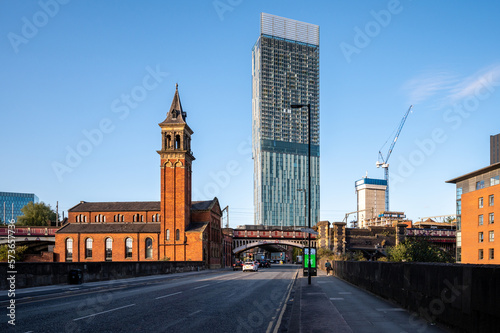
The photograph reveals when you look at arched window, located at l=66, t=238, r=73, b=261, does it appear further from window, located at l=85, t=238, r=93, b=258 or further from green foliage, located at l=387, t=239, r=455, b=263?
green foliage, located at l=387, t=239, r=455, b=263

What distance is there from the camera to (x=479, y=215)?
65938 millimetres

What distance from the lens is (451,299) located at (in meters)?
9.89

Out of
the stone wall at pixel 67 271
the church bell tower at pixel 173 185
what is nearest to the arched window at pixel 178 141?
the church bell tower at pixel 173 185

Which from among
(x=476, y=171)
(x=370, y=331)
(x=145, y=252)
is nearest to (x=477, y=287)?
(x=370, y=331)

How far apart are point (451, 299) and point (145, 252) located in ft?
251

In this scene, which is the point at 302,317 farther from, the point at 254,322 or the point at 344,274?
the point at 344,274

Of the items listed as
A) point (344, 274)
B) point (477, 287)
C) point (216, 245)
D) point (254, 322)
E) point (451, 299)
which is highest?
point (477, 287)

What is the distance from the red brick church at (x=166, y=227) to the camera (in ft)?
258

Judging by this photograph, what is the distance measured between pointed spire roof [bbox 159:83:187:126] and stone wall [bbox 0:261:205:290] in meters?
37.7

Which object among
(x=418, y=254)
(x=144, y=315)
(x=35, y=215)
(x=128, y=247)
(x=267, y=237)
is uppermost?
(x=144, y=315)

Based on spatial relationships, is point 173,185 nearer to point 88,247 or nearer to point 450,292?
point 88,247

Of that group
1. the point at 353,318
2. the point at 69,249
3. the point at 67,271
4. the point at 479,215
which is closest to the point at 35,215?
the point at 69,249

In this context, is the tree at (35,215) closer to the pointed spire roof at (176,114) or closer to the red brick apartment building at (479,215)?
the pointed spire roof at (176,114)

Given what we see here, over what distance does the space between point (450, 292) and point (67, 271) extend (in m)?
23.7
